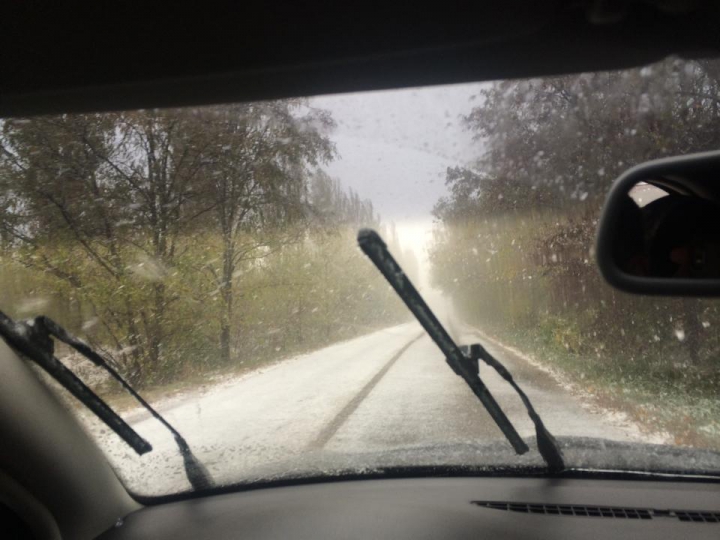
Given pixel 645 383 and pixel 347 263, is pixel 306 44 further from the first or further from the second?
pixel 645 383

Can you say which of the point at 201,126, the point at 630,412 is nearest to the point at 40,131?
the point at 201,126

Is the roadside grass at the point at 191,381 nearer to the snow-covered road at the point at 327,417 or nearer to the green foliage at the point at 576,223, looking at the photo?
the snow-covered road at the point at 327,417

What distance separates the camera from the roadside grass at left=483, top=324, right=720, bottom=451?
4449mm

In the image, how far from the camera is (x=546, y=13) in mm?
3125

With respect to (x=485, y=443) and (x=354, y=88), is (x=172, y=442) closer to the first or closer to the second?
(x=485, y=443)

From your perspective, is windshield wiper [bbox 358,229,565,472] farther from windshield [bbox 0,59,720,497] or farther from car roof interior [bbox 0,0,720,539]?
car roof interior [bbox 0,0,720,539]

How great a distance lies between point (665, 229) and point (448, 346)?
56.0 inches

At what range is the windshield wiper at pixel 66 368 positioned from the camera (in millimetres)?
3445

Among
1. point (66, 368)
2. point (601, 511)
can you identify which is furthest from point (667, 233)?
point (66, 368)

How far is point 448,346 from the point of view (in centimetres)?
360

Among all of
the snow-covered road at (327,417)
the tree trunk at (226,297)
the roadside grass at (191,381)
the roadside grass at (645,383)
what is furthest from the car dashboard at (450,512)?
the tree trunk at (226,297)

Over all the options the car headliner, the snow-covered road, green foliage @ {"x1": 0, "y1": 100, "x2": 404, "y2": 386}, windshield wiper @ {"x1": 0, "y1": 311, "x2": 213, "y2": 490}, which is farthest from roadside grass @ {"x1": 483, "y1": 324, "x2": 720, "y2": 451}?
windshield wiper @ {"x1": 0, "y1": 311, "x2": 213, "y2": 490}

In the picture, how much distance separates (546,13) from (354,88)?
4.06 ft

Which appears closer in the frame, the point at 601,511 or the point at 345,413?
the point at 601,511
